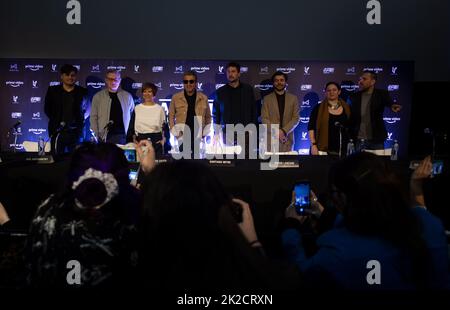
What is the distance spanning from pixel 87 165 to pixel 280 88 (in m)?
4.12

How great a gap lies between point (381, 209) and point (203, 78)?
5.38m

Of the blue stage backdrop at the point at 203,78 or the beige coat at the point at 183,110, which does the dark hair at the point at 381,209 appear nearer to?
the beige coat at the point at 183,110

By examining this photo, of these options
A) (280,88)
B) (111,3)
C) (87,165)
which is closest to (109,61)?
(111,3)

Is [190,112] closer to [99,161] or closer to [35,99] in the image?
[35,99]

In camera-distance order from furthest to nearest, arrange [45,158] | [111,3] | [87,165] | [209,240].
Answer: [111,3] → [45,158] → [87,165] → [209,240]

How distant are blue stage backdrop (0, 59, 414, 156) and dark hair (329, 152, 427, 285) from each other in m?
5.21

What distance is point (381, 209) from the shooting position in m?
1.09

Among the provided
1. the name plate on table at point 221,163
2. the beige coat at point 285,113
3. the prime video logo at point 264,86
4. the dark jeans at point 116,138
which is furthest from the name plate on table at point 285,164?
the prime video logo at point 264,86

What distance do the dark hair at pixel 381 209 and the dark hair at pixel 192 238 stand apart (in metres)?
0.35

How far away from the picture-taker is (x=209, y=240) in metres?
0.92

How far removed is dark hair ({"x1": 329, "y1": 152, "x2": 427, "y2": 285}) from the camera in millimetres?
1079

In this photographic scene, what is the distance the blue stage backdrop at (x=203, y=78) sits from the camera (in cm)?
624

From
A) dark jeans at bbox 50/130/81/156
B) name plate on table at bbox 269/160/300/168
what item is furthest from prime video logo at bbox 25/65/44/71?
name plate on table at bbox 269/160/300/168

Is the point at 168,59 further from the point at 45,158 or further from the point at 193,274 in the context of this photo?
the point at 193,274
